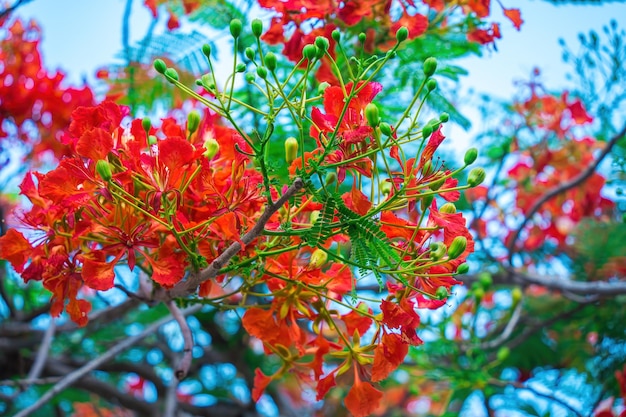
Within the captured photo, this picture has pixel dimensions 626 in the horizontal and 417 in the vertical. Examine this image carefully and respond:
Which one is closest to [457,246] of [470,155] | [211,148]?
[470,155]

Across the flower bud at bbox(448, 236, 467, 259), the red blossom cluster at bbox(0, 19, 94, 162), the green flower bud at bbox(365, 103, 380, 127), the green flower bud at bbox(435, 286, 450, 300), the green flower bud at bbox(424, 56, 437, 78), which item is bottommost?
the red blossom cluster at bbox(0, 19, 94, 162)

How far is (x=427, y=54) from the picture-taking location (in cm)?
199

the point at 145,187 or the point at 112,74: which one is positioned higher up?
the point at 145,187

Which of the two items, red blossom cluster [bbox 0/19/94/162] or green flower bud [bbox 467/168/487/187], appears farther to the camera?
red blossom cluster [bbox 0/19/94/162]

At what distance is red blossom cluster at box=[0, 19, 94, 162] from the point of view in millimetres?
3207

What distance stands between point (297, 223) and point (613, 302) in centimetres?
258

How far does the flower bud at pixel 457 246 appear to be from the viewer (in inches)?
46.0

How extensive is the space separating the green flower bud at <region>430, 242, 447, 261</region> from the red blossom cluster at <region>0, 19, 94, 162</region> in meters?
2.47

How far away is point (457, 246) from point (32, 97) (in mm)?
2673

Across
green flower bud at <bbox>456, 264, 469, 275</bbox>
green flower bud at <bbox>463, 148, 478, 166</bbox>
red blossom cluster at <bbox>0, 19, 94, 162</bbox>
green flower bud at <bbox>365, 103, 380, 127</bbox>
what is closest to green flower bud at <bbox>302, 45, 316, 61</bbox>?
green flower bud at <bbox>365, 103, 380, 127</bbox>

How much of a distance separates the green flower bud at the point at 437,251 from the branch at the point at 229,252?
0.27m

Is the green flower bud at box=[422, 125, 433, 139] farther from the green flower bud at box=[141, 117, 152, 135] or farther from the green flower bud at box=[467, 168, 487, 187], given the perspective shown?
the green flower bud at box=[141, 117, 152, 135]

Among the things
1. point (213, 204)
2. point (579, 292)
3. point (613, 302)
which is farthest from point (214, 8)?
point (613, 302)

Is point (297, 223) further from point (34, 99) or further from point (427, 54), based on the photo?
point (34, 99)
